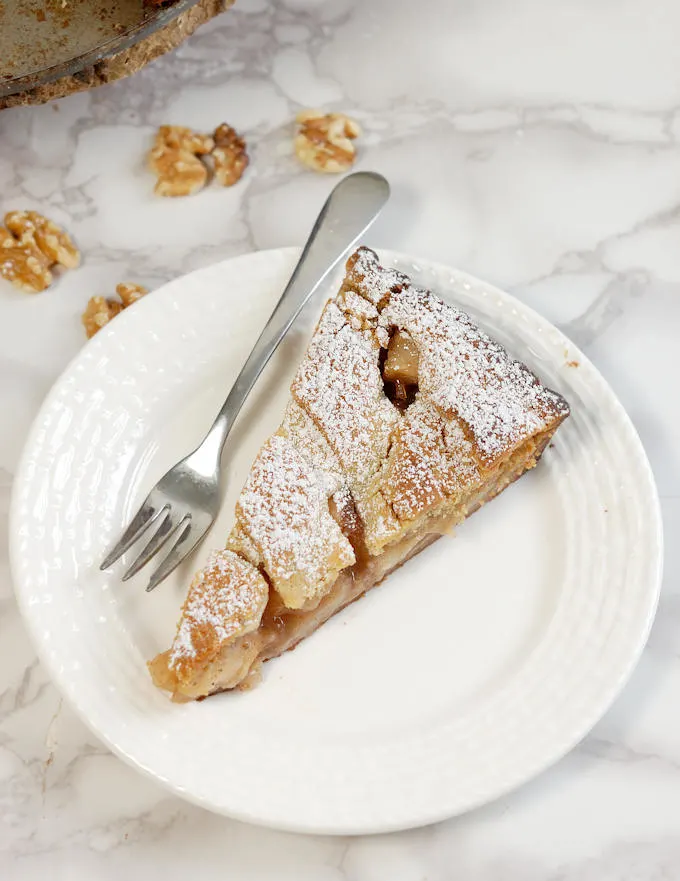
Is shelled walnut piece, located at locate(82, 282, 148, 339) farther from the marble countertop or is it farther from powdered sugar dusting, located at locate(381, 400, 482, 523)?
powdered sugar dusting, located at locate(381, 400, 482, 523)

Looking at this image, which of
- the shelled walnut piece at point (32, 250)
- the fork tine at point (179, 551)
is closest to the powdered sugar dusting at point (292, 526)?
the fork tine at point (179, 551)

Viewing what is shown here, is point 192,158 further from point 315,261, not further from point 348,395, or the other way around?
point 348,395

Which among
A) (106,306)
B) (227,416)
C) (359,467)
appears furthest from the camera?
(106,306)

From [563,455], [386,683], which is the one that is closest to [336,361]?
[563,455]

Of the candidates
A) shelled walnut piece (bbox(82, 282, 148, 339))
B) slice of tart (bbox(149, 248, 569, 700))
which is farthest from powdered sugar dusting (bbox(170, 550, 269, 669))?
shelled walnut piece (bbox(82, 282, 148, 339))

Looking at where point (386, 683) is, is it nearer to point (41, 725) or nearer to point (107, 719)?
point (107, 719)

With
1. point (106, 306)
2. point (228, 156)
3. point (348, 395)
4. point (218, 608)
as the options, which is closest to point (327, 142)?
point (228, 156)
